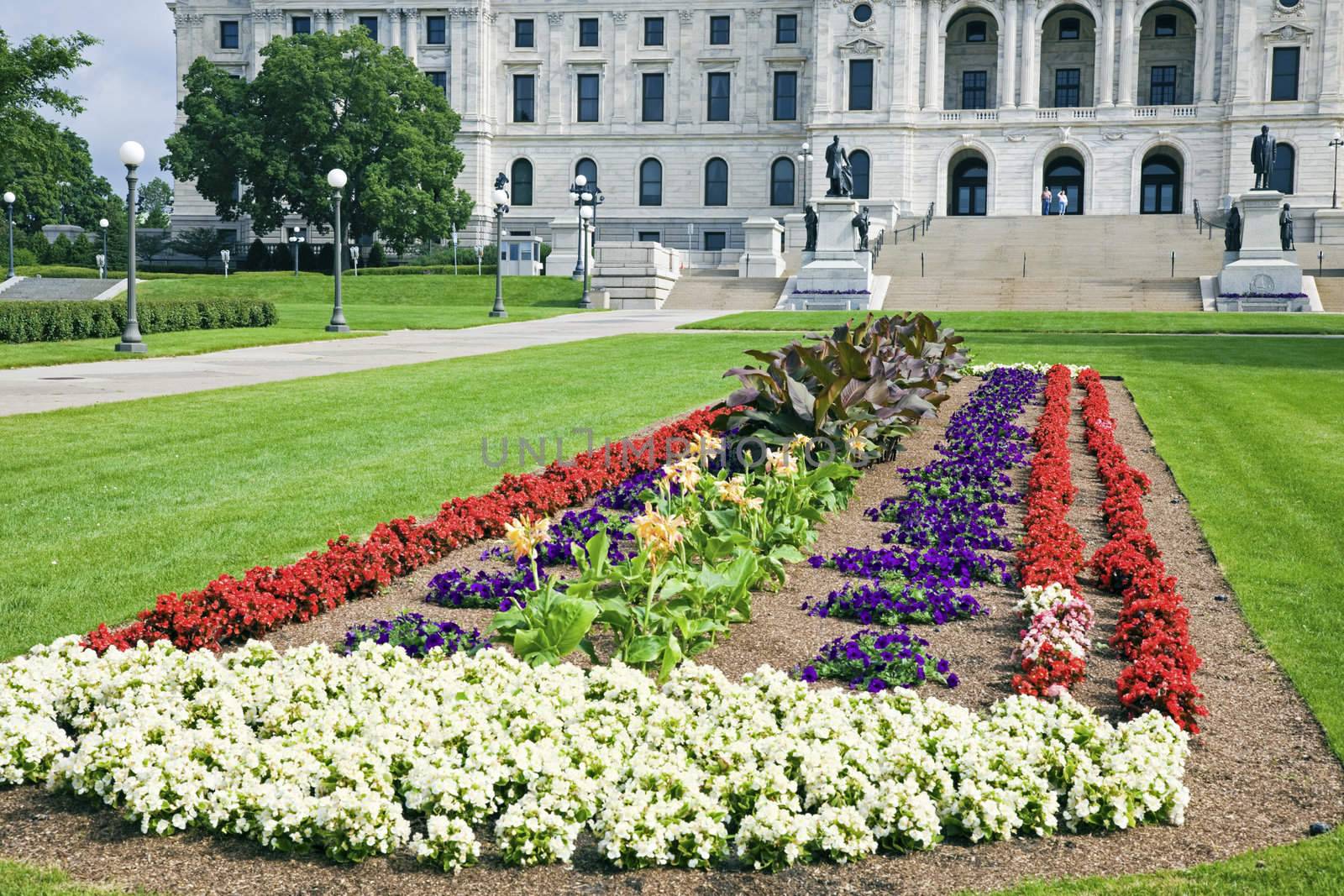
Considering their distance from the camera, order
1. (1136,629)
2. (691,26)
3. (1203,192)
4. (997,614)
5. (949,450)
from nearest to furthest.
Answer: (1136,629)
(997,614)
(949,450)
(1203,192)
(691,26)

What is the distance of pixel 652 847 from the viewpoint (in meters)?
3.92

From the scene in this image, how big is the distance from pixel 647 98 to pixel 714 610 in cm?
7317

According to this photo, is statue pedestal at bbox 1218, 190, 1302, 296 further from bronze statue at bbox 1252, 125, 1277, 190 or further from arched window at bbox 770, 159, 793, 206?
arched window at bbox 770, 159, 793, 206

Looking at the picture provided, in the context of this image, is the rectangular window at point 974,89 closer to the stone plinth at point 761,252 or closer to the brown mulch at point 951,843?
the stone plinth at point 761,252

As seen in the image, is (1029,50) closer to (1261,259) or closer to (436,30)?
(1261,259)

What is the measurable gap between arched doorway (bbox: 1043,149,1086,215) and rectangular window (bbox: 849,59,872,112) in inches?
383

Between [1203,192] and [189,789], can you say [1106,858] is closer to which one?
[189,789]

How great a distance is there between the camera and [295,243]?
69.1 meters

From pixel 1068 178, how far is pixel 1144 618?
68.1m

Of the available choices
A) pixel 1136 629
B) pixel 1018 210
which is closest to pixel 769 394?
pixel 1136 629

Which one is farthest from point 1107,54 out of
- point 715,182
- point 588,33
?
point 588,33

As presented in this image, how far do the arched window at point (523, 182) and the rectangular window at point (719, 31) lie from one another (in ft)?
40.4

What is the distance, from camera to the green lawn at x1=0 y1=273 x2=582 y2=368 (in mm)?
25328

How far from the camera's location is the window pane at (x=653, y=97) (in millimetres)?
76000
